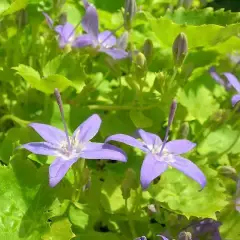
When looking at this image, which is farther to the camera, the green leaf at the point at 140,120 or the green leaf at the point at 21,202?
the green leaf at the point at 140,120

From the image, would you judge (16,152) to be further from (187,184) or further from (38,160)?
(187,184)

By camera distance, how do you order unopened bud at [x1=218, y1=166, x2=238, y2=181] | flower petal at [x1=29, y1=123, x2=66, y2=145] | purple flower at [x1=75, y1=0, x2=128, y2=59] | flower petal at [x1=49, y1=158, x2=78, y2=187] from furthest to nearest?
1. purple flower at [x1=75, y1=0, x2=128, y2=59]
2. unopened bud at [x1=218, y1=166, x2=238, y2=181]
3. flower petal at [x1=29, y1=123, x2=66, y2=145]
4. flower petal at [x1=49, y1=158, x2=78, y2=187]

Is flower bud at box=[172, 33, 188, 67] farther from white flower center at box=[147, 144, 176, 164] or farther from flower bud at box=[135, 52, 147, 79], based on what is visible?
white flower center at box=[147, 144, 176, 164]

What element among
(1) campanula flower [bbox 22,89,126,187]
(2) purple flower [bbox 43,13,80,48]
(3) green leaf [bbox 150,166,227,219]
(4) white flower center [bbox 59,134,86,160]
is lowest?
(3) green leaf [bbox 150,166,227,219]

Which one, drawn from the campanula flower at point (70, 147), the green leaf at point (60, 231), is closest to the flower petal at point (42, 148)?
the campanula flower at point (70, 147)

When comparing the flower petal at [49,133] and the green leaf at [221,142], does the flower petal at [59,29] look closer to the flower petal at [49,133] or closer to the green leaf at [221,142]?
the flower petal at [49,133]

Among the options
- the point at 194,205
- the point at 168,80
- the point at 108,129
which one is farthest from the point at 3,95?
the point at 194,205

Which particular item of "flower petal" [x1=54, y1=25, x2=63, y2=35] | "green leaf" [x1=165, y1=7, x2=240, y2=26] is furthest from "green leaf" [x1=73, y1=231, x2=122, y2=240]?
"green leaf" [x1=165, y1=7, x2=240, y2=26]
